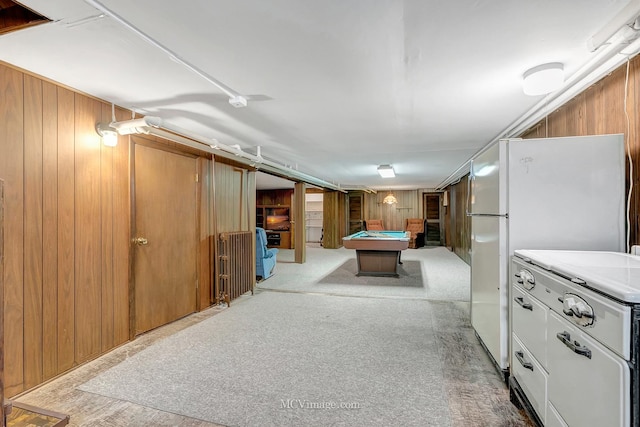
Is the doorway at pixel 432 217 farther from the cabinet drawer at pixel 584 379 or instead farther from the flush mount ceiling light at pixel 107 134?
the flush mount ceiling light at pixel 107 134

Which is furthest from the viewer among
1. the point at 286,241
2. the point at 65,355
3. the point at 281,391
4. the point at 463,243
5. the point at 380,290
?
the point at 286,241

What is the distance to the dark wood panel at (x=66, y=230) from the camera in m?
2.28

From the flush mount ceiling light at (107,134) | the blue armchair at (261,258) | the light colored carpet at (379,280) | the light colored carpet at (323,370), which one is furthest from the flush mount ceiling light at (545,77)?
the blue armchair at (261,258)

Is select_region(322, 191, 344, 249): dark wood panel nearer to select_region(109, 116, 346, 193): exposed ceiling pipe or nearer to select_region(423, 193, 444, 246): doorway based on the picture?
select_region(423, 193, 444, 246): doorway

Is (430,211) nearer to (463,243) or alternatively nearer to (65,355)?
(463,243)

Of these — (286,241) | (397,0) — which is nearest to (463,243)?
(286,241)

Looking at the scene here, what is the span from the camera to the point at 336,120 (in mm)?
3102

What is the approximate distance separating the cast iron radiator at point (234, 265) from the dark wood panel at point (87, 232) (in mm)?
1591

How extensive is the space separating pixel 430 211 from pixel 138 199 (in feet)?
34.2

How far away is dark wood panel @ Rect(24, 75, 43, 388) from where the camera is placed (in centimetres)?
207

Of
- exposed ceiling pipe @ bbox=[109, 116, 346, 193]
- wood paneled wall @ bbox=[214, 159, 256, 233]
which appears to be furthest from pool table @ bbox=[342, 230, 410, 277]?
exposed ceiling pipe @ bbox=[109, 116, 346, 193]

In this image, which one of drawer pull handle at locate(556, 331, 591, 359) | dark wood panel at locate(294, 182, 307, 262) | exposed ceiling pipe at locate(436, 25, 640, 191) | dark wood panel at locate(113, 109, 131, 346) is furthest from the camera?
dark wood panel at locate(294, 182, 307, 262)

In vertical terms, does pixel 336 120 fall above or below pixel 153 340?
above

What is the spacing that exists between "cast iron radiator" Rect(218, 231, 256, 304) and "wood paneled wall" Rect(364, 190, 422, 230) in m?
7.87
